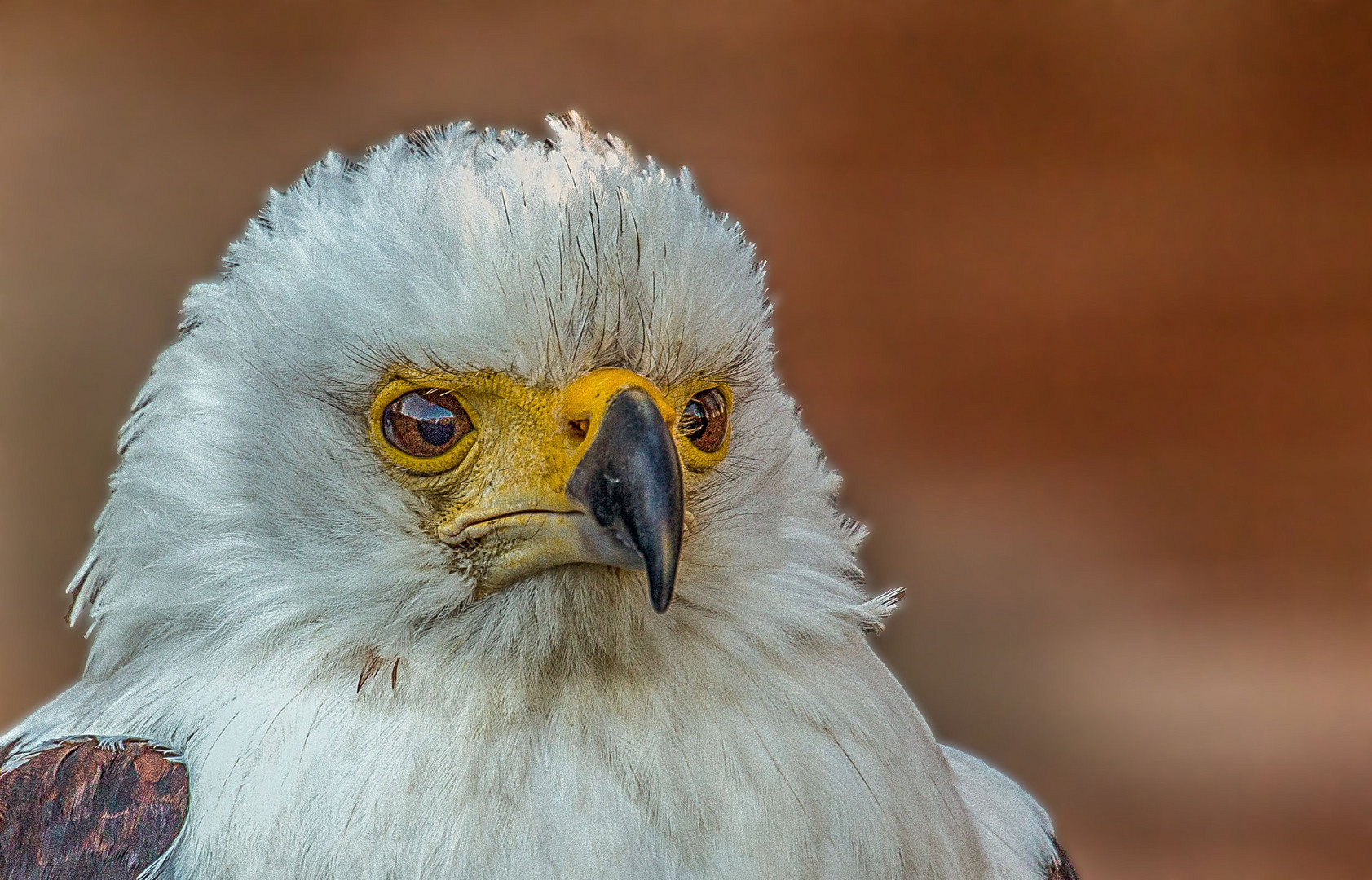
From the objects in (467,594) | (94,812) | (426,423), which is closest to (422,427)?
(426,423)

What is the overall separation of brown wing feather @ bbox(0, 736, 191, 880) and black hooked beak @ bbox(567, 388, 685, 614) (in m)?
0.37

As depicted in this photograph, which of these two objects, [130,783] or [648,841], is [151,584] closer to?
[130,783]

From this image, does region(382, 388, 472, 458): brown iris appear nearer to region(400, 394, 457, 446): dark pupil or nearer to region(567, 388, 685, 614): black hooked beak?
region(400, 394, 457, 446): dark pupil

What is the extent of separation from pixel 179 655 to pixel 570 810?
34 centimetres

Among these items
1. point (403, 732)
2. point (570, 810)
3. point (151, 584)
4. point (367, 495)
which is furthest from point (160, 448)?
point (570, 810)

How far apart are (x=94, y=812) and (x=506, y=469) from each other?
40 centimetres

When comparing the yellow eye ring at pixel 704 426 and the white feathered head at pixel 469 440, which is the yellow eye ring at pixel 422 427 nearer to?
the white feathered head at pixel 469 440

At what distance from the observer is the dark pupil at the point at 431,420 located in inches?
36.0

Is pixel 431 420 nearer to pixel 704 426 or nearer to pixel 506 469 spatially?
pixel 506 469

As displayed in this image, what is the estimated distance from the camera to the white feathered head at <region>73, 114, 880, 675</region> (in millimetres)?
900

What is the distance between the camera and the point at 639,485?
2.76 feet

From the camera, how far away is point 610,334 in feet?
3.05

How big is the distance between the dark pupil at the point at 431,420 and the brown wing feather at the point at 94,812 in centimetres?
Result: 30

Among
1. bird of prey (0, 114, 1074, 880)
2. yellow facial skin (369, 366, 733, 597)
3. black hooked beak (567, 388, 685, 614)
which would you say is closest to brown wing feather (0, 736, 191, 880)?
bird of prey (0, 114, 1074, 880)
